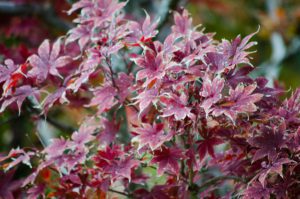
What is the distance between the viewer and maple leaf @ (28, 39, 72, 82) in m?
1.26

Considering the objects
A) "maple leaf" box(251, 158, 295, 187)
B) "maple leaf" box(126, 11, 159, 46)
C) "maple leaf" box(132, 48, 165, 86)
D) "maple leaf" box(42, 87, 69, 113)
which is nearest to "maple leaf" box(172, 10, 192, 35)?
"maple leaf" box(126, 11, 159, 46)

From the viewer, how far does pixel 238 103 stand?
1.04 metres

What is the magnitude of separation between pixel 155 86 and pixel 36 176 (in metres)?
0.47

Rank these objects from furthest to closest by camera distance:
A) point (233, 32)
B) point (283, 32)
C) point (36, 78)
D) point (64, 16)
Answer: point (233, 32)
point (283, 32)
point (64, 16)
point (36, 78)

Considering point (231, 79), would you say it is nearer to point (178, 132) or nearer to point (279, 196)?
point (178, 132)

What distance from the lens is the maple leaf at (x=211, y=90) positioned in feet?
3.36

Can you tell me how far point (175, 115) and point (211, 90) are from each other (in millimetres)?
98

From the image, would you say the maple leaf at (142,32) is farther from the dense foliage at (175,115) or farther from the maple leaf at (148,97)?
the maple leaf at (148,97)

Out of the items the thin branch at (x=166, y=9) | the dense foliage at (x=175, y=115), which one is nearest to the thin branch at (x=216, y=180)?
the dense foliage at (x=175, y=115)

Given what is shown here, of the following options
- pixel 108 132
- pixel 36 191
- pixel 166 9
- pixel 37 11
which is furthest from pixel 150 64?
pixel 37 11

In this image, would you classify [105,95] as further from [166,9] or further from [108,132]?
[166,9]

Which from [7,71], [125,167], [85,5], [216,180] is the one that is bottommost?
[216,180]

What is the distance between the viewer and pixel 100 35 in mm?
1355

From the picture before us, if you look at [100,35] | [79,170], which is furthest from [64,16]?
[79,170]
